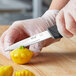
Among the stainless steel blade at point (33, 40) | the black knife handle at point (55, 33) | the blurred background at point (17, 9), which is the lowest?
the blurred background at point (17, 9)

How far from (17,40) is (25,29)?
7 centimetres

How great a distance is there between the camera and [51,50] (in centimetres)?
138

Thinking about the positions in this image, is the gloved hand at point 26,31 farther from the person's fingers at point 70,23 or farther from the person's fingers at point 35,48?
the person's fingers at point 70,23

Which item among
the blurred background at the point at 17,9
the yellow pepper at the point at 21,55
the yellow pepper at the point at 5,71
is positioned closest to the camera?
the yellow pepper at the point at 5,71

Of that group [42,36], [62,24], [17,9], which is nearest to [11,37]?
[42,36]

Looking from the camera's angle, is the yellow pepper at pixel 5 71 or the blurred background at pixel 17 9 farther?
the blurred background at pixel 17 9

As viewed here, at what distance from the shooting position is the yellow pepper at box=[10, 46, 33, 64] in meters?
1.18

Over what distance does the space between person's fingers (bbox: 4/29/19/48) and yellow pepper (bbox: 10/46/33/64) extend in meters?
0.11

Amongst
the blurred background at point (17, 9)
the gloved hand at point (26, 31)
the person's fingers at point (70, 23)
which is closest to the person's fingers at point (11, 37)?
the gloved hand at point (26, 31)

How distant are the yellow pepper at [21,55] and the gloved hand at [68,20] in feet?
0.68

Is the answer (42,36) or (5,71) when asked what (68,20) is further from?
(5,71)

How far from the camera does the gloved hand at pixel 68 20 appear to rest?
1.01 meters

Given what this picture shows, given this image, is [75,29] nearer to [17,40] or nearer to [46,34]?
[46,34]

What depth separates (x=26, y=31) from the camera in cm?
136
